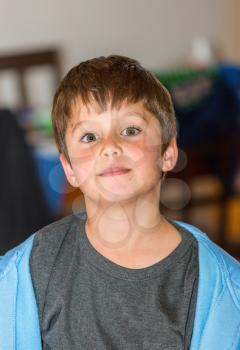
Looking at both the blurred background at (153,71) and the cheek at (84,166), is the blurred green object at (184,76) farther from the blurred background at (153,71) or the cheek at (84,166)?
the cheek at (84,166)

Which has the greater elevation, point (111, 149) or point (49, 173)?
point (111, 149)

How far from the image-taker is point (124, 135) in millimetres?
708

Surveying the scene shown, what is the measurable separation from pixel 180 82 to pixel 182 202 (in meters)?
0.61

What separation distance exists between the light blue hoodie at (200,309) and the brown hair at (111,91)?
0.51 feet

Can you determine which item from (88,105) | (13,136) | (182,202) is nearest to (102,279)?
(88,105)

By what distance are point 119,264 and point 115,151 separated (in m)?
0.15

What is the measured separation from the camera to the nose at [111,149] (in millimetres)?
682

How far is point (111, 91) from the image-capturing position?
0.71 metres

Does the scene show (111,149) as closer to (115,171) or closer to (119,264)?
(115,171)

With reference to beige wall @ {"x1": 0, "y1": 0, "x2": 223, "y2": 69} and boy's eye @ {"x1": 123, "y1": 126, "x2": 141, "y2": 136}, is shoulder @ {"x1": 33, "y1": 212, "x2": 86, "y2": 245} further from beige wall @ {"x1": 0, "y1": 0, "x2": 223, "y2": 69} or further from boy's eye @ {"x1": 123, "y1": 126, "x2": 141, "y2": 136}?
beige wall @ {"x1": 0, "y1": 0, "x2": 223, "y2": 69}

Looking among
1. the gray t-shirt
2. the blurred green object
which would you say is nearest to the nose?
the gray t-shirt

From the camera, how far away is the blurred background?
72.2 inches

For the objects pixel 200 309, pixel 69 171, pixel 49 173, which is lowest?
pixel 49 173

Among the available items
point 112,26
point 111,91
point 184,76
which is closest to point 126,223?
point 111,91
